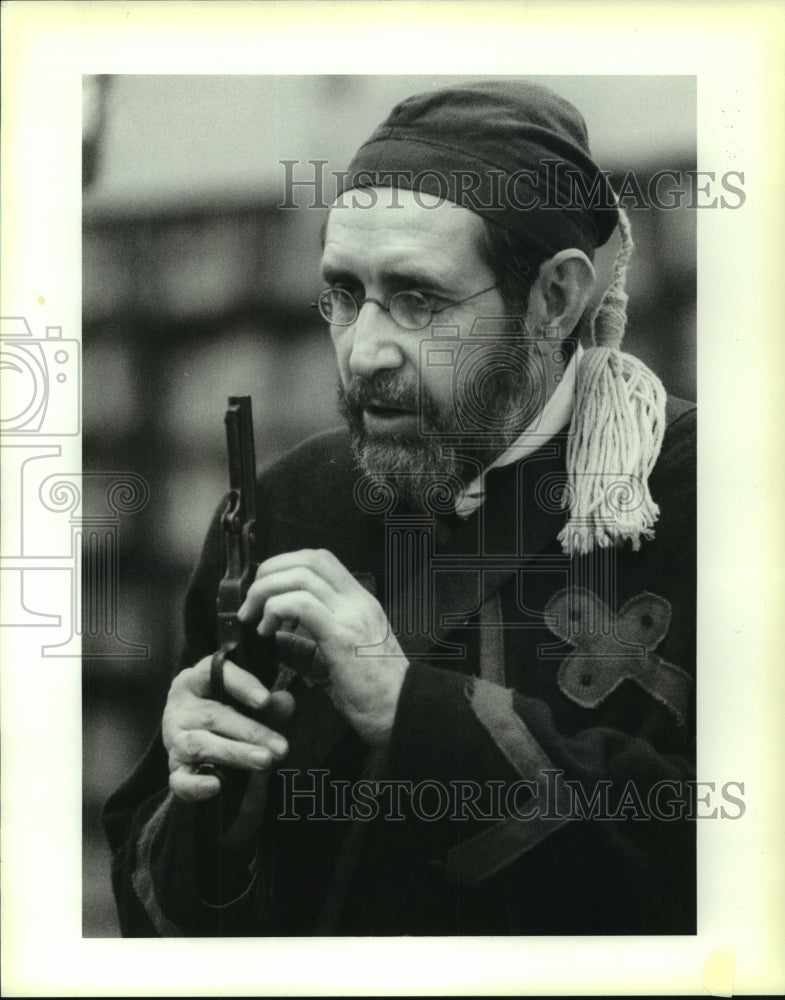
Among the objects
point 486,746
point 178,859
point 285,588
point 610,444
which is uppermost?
point 610,444

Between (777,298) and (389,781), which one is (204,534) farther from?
(777,298)

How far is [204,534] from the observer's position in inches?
124

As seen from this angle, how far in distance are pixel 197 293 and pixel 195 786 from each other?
1282mm

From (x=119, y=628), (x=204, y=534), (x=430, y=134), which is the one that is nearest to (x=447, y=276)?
(x=430, y=134)

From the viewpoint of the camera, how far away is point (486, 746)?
10.0 feet

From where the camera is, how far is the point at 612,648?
3.09 meters

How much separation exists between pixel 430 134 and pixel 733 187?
2.68ft

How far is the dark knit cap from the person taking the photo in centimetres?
308

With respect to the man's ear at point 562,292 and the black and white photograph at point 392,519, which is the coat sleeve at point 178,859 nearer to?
the black and white photograph at point 392,519

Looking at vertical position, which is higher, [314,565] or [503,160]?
[503,160]

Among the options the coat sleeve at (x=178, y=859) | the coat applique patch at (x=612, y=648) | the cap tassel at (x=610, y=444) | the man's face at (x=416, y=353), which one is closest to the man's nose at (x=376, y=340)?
the man's face at (x=416, y=353)

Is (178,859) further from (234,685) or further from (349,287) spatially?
(349,287)

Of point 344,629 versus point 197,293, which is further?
point 197,293

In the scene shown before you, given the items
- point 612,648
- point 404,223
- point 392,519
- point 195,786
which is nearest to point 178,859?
point 195,786
